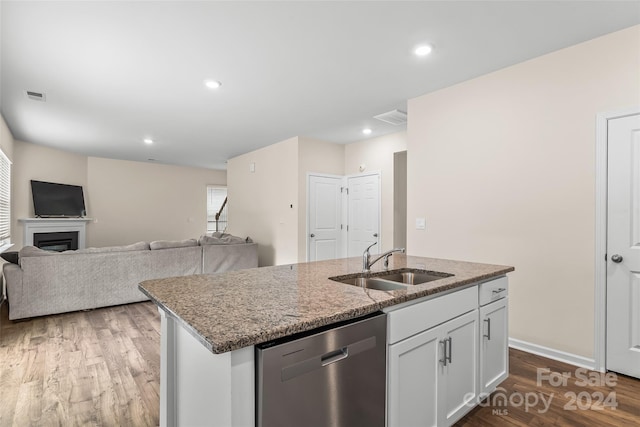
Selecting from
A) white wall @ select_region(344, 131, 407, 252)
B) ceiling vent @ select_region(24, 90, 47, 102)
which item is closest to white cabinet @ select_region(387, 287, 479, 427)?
white wall @ select_region(344, 131, 407, 252)

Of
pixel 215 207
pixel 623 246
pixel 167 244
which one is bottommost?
pixel 167 244

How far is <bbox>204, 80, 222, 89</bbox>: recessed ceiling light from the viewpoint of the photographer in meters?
3.26

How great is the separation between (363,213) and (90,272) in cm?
402

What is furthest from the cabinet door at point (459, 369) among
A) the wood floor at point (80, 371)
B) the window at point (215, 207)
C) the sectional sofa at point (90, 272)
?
the window at point (215, 207)

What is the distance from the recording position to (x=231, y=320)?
1061 mm

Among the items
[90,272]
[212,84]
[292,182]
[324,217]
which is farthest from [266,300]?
[324,217]


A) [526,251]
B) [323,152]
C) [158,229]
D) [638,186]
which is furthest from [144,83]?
[158,229]

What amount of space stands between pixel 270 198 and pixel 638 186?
4910mm

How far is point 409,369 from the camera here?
1.45 metres

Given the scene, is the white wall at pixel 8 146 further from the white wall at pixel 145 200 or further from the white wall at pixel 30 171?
the white wall at pixel 145 200

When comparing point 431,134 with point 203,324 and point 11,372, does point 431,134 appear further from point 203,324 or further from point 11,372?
point 11,372

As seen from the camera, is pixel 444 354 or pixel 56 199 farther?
pixel 56 199

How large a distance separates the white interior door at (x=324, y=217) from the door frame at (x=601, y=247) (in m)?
3.77

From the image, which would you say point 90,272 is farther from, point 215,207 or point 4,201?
point 215,207
